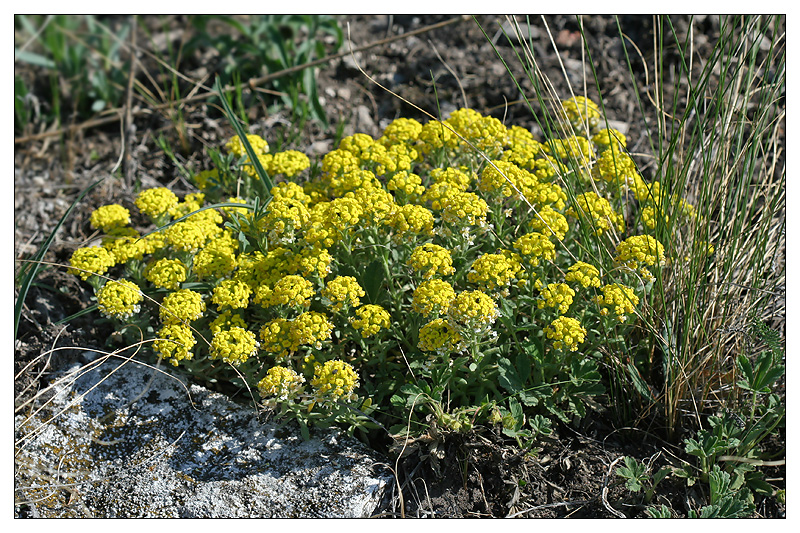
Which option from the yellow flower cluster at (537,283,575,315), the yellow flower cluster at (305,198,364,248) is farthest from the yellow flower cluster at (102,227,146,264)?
the yellow flower cluster at (537,283,575,315)

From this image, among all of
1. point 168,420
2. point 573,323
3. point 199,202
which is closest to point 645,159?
point 573,323

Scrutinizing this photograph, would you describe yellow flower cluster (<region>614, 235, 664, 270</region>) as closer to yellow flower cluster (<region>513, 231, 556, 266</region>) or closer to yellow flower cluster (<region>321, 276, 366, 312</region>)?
yellow flower cluster (<region>513, 231, 556, 266</region>)

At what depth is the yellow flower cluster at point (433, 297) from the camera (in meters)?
3.01

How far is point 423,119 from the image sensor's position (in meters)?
5.25

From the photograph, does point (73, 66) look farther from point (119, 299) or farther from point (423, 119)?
point (119, 299)

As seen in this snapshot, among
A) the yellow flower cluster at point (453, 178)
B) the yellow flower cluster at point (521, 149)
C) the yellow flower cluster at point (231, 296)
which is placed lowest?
the yellow flower cluster at point (231, 296)

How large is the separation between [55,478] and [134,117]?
3114mm

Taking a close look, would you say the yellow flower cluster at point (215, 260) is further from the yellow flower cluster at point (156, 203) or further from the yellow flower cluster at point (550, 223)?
the yellow flower cluster at point (550, 223)

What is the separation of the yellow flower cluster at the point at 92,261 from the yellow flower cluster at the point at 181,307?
1.28 ft

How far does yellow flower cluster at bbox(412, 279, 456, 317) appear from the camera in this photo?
3.01 metres

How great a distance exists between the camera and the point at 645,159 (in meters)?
4.77

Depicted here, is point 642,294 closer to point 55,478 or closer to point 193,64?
point 55,478

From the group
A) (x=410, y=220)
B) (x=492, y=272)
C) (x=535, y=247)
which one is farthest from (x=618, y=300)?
(x=410, y=220)

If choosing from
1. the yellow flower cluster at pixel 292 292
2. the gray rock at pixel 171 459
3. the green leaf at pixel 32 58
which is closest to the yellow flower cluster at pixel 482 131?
the yellow flower cluster at pixel 292 292
